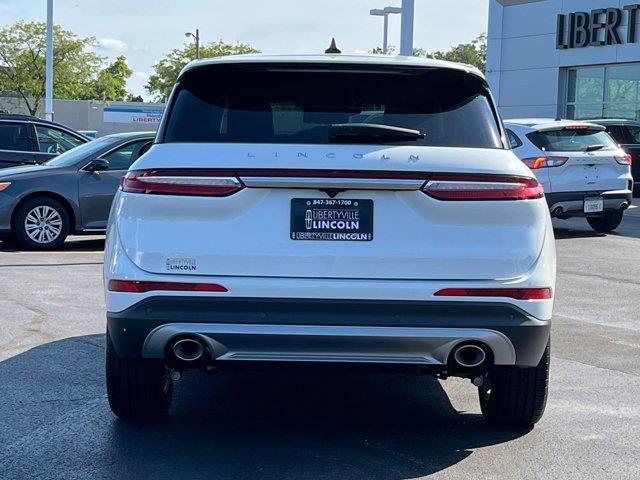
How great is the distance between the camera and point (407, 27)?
725 inches

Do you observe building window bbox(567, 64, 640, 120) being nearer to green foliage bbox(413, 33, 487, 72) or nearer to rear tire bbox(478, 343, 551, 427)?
rear tire bbox(478, 343, 551, 427)

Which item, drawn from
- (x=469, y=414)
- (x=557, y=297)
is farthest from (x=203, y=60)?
(x=557, y=297)

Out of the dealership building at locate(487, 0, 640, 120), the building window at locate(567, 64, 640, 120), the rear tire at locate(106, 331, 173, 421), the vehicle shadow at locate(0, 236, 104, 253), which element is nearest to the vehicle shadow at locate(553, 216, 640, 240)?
the vehicle shadow at locate(0, 236, 104, 253)

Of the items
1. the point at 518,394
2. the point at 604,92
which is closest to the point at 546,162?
the point at 518,394

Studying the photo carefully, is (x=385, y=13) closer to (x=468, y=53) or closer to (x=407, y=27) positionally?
(x=407, y=27)

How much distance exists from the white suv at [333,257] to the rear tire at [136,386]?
1.25 feet

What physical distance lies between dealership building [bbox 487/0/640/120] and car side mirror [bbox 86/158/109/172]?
72.4ft

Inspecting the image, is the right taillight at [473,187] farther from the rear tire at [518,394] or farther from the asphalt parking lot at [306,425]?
the asphalt parking lot at [306,425]

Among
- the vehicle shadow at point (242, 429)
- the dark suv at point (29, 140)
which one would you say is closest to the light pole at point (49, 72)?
the dark suv at point (29, 140)

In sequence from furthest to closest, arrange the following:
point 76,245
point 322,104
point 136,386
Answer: point 76,245, point 136,386, point 322,104

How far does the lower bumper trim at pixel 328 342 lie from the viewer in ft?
14.8

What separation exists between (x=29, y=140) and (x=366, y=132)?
41.4 feet

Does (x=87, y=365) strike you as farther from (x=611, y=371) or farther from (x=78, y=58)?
(x=78, y=58)

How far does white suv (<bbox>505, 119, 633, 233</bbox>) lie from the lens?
1494cm
